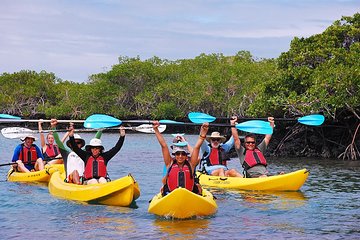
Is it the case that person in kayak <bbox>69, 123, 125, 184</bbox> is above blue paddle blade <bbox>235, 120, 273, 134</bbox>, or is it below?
below

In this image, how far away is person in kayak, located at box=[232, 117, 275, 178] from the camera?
14.1 metres

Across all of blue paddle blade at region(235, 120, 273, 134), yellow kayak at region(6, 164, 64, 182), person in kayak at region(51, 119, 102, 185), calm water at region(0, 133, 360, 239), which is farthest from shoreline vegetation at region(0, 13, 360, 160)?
person in kayak at region(51, 119, 102, 185)

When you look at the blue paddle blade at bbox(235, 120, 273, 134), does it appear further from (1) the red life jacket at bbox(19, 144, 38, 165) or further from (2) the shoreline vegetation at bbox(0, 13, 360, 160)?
(2) the shoreline vegetation at bbox(0, 13, 360, 160)

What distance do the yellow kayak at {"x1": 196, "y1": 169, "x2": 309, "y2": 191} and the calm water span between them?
0.20m

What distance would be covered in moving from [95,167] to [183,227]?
260 cm

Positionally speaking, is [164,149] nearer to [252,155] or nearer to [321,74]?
[252,155]

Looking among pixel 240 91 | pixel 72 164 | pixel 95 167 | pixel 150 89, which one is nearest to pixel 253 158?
pixel 95 167

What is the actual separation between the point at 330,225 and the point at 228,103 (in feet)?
135

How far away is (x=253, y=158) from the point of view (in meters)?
14.1

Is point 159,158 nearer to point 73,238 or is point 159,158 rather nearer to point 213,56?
point 73,238

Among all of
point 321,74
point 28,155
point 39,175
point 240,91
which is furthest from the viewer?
point 240,91

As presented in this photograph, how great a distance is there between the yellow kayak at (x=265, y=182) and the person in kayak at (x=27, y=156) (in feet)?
13.2

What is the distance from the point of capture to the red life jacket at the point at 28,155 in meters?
16.1

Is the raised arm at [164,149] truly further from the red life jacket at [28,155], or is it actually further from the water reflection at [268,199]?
the red life jacket at [28,155]
